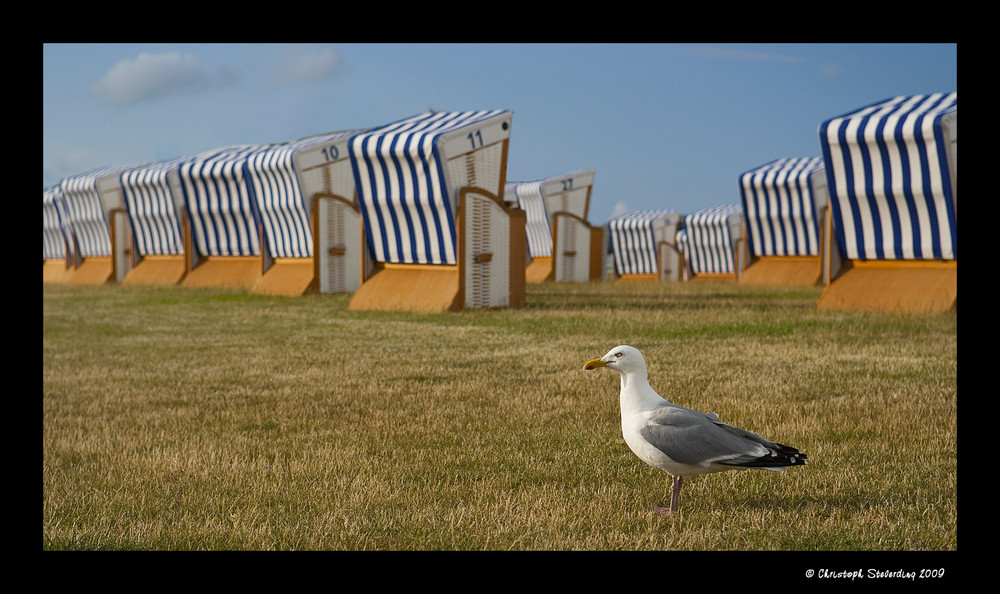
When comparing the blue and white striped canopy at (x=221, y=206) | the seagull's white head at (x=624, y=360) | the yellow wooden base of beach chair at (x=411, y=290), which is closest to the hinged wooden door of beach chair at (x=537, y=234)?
the blue and white striped canopy at (x=221, y=206)

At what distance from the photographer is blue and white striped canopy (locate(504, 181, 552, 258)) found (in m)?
29.8

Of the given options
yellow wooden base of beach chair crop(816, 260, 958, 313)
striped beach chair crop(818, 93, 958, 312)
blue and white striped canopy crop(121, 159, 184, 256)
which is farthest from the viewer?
blue and white striped canopy crop(121, 159, 184, 256)

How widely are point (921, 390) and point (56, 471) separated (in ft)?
18.4

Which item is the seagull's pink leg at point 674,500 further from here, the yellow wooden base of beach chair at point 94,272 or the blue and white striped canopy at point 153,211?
the yellow wooden base of beach chair at point 94,272

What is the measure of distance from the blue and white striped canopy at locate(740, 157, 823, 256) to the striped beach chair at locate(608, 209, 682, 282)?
34.9 ft

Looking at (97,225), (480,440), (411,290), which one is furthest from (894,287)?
(97,225)

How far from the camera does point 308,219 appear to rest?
2089cm

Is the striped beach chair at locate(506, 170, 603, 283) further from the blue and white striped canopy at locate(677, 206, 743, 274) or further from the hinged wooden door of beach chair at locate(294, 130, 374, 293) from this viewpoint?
the hinged wooden door of beach chair at locate(294, 130, 374, 293)

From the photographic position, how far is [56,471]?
4.93 metres

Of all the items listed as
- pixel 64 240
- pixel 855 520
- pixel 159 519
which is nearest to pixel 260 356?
pixel 159 519

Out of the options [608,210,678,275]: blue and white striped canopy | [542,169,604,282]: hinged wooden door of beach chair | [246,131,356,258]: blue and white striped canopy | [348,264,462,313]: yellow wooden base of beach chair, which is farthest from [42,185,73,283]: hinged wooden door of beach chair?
[348,264,462,313]: yellow wooden base of beach chair

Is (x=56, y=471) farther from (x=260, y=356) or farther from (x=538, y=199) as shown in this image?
(x=538, y=199)

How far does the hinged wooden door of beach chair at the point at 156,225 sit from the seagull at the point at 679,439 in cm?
2524

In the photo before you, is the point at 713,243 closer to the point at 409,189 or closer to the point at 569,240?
the point at 569,240
